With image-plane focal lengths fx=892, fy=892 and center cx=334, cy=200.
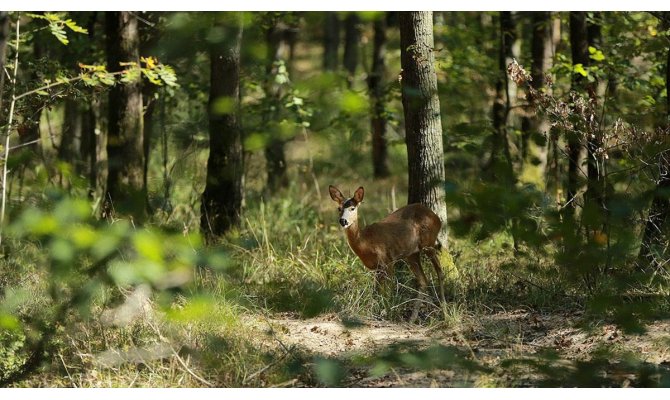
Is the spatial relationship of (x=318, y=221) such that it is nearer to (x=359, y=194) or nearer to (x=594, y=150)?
(x=359, y=194)

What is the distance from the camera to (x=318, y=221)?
11406 millimetres

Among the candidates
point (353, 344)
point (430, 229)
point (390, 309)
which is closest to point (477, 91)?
point (430, 229)

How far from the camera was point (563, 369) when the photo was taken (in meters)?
2.47

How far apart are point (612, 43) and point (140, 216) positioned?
35.4 ft

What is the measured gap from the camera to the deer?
26.6 ft

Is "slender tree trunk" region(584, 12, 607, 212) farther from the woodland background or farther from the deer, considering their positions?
the deer

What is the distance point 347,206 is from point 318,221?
3.34 meters

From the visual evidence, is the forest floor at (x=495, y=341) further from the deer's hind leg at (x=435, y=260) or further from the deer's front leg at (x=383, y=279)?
the deer's hind leg at (x=435, y=260)

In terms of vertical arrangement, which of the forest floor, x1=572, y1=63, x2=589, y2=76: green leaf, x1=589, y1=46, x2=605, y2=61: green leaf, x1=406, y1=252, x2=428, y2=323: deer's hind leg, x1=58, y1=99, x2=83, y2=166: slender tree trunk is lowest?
the forest floor

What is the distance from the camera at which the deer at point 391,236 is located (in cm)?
811

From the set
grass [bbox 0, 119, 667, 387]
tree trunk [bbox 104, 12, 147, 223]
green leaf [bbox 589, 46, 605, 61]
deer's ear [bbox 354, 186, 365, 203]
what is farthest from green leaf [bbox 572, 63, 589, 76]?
tree trunk [bbox 104, 12, 147, 223]

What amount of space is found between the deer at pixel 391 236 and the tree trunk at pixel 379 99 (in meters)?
4.70

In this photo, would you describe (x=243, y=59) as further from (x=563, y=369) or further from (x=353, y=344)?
(x=353, y=344)

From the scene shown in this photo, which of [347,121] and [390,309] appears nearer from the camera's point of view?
[390,309]
